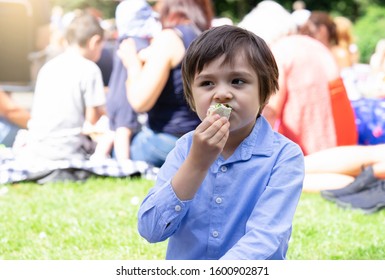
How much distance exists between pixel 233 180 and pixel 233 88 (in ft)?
0.87

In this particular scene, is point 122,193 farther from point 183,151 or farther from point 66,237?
point 183,151

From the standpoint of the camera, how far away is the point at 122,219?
13.6 feet

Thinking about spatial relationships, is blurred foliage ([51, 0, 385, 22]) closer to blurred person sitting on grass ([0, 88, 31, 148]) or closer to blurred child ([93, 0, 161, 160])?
blurred child ([93, 0, 161, 160])

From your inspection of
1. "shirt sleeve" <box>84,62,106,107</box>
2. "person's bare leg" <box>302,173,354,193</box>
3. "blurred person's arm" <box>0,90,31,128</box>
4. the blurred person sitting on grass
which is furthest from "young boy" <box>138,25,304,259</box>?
"blurred person's arm" <box>0,90,31,128</box>

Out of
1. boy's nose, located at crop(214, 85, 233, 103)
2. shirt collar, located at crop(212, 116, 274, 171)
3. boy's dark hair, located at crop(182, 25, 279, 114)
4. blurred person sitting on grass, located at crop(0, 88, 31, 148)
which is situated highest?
boy's dark hair, located at crop(182, 25, 279, 114)

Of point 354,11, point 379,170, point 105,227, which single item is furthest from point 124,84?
point 354,11

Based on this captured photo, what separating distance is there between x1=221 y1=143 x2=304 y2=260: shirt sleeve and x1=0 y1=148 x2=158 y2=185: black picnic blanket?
3.31 meters

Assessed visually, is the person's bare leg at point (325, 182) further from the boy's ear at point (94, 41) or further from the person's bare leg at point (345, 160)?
the boy's ear at point (94, 41)

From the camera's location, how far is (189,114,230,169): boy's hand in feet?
6.22

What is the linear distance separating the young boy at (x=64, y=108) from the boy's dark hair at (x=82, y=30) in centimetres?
26

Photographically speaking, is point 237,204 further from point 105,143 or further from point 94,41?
point 94,41

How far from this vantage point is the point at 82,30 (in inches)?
241

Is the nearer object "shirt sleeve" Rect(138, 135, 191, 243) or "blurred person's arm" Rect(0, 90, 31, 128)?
"shirt sleeve" Rect(138, 135, 191, 243)
